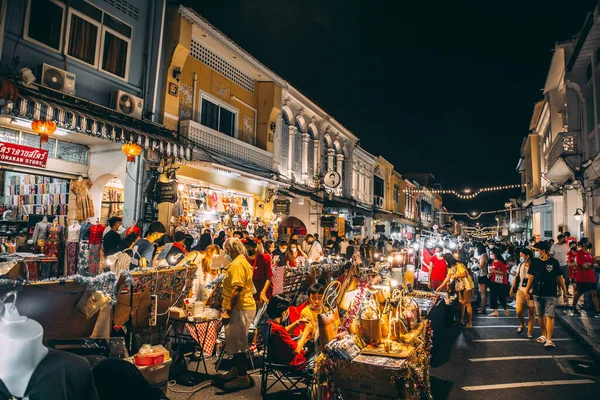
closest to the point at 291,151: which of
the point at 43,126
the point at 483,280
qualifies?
the point at 483,280

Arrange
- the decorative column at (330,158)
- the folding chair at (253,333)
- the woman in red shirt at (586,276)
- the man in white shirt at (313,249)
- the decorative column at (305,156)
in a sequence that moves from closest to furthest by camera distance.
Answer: the folding chair at (253,333) → the woman in red shirt at (586,276) → the man in white shirt at (313,249) → the decorative column at (305,156) → the decorative column at (330,158)

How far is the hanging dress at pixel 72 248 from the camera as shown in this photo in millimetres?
9578

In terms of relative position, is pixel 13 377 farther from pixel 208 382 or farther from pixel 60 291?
pixel 208 382

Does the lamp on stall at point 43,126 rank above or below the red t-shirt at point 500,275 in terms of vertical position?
above

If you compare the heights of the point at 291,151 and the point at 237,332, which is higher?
the point at 291,151

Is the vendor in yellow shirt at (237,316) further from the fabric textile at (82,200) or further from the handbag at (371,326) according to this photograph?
the fabric textile at (82,200)

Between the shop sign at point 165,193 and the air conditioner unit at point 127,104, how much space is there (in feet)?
6.71

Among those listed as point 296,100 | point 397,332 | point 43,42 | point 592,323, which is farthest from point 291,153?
point 397,332

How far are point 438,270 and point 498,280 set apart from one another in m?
1.88

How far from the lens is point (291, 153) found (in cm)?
1950

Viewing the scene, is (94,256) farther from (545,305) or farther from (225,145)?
(545,305)

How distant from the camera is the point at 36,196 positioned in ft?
34.3

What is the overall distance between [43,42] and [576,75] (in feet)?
63.2

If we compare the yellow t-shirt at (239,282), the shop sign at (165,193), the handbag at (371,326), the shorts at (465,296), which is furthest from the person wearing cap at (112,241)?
the shorts at (465,296)
